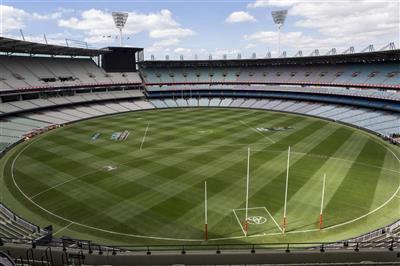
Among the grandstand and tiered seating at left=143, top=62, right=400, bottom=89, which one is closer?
the grandstand

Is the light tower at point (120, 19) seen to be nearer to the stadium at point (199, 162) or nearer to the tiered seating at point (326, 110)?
the stadium at point (199, 162)

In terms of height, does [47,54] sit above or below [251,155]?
above

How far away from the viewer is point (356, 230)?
81.6 feet

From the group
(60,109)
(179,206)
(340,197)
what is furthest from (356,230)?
(60,109)

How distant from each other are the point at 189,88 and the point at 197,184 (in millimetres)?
76086

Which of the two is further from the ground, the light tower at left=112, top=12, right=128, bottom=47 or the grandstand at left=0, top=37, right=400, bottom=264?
the light tower at left=112, top=12, right=128, bottom=47

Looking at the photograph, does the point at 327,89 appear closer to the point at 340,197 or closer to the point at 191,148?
the point at 191,148

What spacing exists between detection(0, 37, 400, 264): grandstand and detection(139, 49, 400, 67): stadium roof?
0.25m

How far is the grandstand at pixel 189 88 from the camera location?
6706 centimetres

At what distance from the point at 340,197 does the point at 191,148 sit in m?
24.6

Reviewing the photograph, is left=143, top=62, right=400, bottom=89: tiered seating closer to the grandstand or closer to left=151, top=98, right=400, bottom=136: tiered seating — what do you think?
the grandstand

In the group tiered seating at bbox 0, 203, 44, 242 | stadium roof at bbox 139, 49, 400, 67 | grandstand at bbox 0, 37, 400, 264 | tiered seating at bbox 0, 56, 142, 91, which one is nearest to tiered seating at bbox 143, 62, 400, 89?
grandstand at bbox 0, 37, 400, 264

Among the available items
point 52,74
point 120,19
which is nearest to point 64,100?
point 52,74

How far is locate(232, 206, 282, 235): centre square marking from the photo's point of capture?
24828 millimetres
